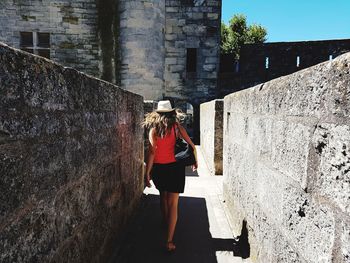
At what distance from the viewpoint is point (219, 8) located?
1243 centimetres

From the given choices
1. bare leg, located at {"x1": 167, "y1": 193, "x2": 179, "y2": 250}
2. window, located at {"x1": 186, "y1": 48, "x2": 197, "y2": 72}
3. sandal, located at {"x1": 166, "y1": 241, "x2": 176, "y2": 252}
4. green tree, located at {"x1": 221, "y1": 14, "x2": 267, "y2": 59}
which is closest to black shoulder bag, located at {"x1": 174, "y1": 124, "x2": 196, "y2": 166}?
bare leg, located at {"x1": 167, "y1": 193, "x2": 179, "y2": 250}

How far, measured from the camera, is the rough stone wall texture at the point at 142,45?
37.9 ft

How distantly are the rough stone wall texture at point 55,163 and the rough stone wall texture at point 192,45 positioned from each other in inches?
395

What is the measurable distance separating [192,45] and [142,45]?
219 centimetres

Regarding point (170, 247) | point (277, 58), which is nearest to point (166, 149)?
point (170, 247)

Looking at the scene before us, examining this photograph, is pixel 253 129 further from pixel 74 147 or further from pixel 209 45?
pixel 209 45

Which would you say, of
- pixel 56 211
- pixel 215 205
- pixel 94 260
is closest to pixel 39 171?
pixel 56 211

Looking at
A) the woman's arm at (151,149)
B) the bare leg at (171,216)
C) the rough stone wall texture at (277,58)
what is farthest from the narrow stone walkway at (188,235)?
the rough stone wall texture at (277,58)

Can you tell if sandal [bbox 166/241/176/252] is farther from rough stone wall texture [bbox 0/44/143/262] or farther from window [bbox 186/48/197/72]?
window [bbox 186/48/197/72]

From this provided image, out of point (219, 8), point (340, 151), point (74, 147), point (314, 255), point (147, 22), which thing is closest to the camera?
point (340, 151)

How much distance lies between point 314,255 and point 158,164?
201 cm

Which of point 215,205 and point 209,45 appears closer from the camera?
point 215,205

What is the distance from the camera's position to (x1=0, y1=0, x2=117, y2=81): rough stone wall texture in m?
12.1

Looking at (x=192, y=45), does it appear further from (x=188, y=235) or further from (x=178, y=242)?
(x=178, y=242)
